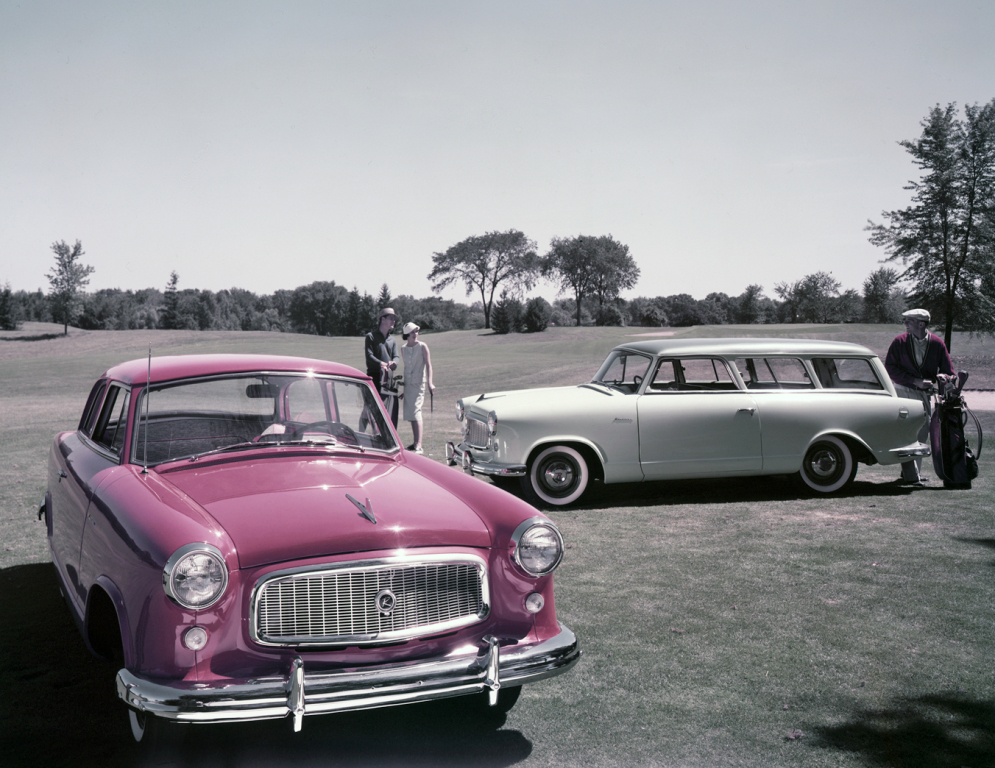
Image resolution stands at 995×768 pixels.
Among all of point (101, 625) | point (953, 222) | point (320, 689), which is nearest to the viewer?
point (320, 689)

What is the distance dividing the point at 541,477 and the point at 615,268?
88.7 m

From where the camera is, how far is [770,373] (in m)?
8.49

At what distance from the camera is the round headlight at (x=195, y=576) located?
291 centimetres

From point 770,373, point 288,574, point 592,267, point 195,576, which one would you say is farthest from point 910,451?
point 592,267

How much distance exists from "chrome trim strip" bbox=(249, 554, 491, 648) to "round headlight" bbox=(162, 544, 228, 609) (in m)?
0.14

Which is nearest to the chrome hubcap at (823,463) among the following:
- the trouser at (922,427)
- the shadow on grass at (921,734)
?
the trouser at (922,427)

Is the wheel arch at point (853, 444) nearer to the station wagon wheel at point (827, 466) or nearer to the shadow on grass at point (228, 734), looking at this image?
the station wagon wheel at point (827, 466)

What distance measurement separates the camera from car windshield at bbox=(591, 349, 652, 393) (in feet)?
27.1

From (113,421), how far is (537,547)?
8.81ft

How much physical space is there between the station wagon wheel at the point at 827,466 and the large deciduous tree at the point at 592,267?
86.2 meters

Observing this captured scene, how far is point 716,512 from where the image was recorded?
773 cm

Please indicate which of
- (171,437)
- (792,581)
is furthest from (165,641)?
(792,581)

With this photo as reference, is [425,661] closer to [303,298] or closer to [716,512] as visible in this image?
[716,512]

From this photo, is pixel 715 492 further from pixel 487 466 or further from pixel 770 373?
pixel 487 466
